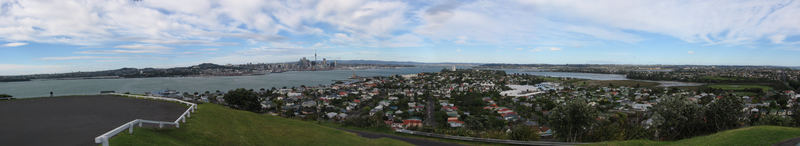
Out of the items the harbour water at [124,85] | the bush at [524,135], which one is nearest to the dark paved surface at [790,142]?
the bush at [524,135]

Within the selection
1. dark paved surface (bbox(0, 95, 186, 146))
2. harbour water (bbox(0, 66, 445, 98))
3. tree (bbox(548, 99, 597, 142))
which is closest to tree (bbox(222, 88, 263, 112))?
dark paved surface (bbox(0, 95, 186, 146))

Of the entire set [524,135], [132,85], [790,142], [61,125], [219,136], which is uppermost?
[61,125]

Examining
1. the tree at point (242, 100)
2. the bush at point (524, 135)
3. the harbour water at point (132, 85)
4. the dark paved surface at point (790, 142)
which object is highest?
the dark paved surface at point (790, 142)

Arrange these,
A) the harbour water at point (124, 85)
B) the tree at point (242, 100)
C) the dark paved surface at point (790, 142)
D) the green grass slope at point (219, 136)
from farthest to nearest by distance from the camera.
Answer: the harbour water at point (124, 85) → the tree at point (242, 100) → the dark paved surface at point (790, 142) → the green grass slope at point (219, 136)

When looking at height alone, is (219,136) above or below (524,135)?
above

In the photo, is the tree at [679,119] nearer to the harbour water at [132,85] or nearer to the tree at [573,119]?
the tree at [573,119]

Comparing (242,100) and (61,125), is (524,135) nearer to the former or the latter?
(61,125)

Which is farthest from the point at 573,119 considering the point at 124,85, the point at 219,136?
the point at 124,85

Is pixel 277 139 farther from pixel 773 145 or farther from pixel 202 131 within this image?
pixel 773 145

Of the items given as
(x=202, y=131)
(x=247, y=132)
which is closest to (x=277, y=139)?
(x=247, y=132)
